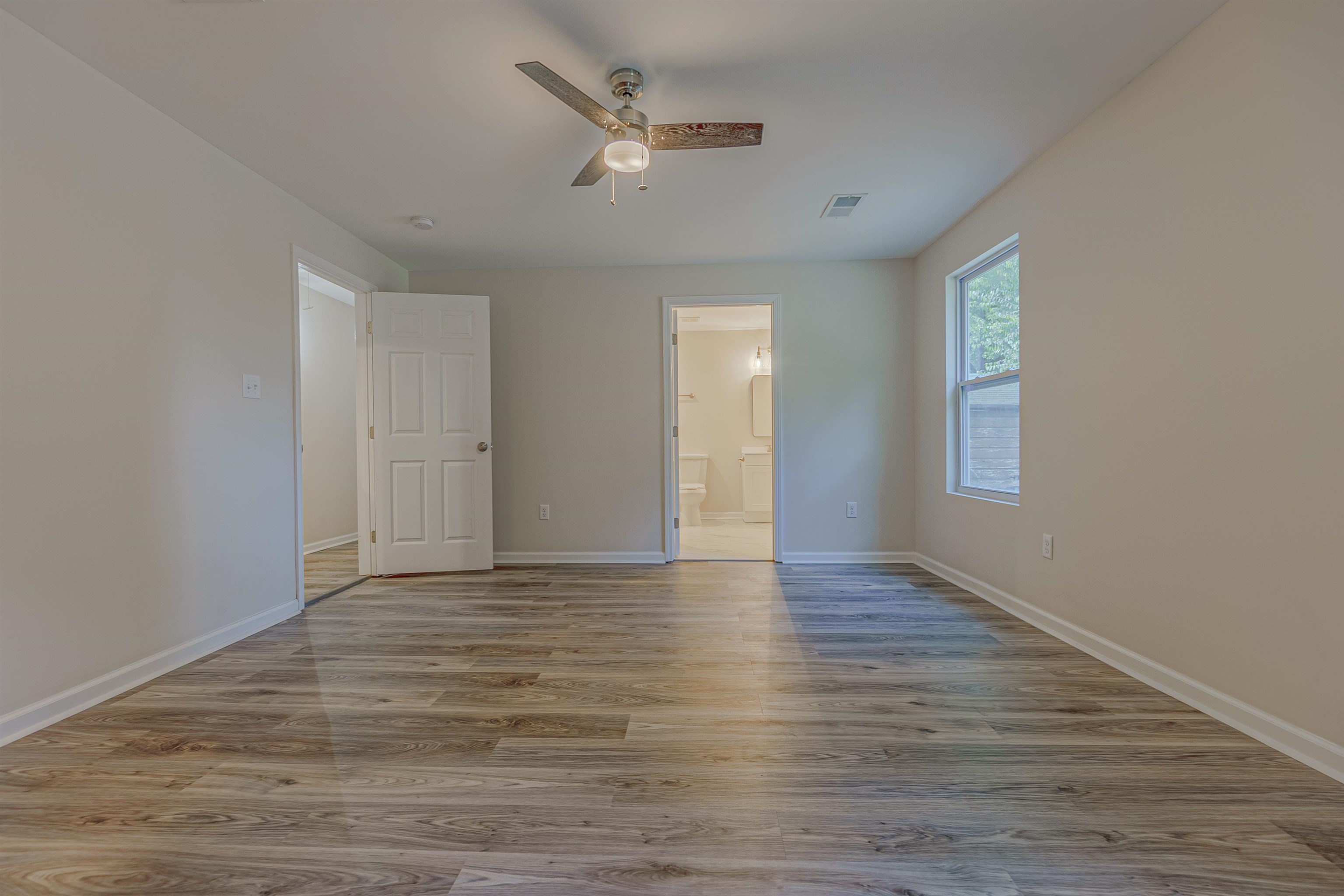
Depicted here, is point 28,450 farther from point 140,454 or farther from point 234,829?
point 234,829

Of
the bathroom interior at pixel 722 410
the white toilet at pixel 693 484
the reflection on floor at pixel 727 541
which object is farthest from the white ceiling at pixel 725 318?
the reflection on floor at pixel 727 541

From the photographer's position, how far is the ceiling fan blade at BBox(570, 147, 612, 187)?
A: 2.35m

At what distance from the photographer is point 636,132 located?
7.18ft

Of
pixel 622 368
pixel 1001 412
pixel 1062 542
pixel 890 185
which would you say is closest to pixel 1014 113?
pixel 890 185

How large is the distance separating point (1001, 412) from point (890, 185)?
1.42 meters

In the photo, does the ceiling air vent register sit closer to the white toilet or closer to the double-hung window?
the double-hung window

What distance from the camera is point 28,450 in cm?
190

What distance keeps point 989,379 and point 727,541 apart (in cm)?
282

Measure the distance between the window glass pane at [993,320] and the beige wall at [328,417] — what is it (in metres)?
4.96

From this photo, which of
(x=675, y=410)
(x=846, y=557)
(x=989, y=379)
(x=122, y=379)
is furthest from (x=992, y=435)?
(x=122, y=379)

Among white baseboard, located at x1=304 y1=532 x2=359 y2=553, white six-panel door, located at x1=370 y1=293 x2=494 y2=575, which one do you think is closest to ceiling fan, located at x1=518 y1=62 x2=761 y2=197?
white six-panel door, located at x1=370 y1=293 x2=494 y2=575

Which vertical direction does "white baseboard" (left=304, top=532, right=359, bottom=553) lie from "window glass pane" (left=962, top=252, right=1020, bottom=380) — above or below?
below

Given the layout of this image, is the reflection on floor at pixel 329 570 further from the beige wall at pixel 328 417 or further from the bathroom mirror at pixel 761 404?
the bathroom mirror at pixel 761 404

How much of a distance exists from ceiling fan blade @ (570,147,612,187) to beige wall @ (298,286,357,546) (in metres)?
3.59
